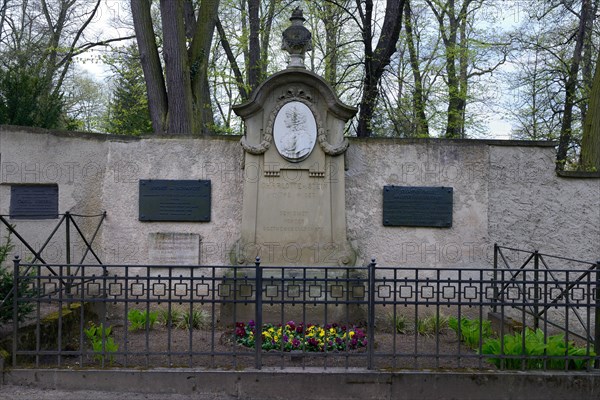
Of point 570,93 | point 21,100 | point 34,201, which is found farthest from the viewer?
point 570,93

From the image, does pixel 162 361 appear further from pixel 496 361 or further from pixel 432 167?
pixel 432 167

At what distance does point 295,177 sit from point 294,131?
2.02 ft

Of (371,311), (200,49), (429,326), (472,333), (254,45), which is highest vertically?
(254,45)

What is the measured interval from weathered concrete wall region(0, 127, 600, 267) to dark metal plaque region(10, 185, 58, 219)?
0.37 ft

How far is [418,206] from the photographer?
8.33 metres

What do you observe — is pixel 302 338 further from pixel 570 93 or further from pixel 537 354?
pixel 570 93

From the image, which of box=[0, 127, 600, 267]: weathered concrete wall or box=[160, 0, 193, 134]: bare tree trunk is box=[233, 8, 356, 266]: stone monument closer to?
box=[0, 127, 600, 267]: weathered concrete wall

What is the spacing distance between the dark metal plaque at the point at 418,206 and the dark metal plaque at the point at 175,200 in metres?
2.57

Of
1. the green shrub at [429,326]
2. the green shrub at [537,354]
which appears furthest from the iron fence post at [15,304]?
the green shrub at [429,326]

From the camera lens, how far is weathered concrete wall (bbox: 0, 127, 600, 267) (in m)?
8.32

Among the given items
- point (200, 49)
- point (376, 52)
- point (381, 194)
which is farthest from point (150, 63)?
point (376, 52)

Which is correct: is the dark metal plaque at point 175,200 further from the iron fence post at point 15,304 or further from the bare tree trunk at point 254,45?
the bare tree trunk at point 254,45

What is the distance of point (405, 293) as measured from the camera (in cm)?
827

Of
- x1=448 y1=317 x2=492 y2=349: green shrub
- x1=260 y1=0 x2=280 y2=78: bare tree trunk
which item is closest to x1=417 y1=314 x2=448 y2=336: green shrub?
x1=448 y1=317 x2=492 y2=349: green shrub
